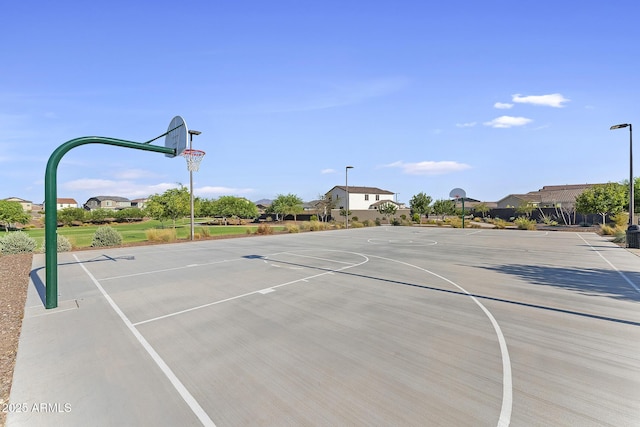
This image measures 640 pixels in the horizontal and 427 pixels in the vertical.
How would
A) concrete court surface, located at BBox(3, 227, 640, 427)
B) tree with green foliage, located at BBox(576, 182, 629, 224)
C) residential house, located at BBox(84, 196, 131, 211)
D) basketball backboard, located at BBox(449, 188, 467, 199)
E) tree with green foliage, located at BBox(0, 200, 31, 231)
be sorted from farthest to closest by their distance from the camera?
residential house, located at BBox(84, 196, 131, 211) < basketball backboard, located at BBox(449, 188, 467, 199) < tree with green foliage, located at BBox(0, 200, 31, 231) < tree with green foliage, located at BBox(576, 182, 629, 224) < concrete court surface, located at BBox(3, 227, 640, 427)

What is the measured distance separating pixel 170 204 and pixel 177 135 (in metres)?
30.0

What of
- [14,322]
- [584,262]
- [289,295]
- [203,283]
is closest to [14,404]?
[14,322]

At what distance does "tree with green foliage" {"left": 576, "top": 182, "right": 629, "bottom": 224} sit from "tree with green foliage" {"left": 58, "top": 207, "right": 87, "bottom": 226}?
3221 inches

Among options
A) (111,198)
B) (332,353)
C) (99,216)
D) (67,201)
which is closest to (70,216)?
(99,216)

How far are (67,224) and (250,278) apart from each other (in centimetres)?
6643

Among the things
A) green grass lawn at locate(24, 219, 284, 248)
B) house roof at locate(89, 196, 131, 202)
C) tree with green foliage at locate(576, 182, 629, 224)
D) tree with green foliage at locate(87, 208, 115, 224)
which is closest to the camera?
green grass lawn at locate(24, 219, 284, 248)

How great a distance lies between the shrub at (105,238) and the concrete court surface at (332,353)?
37.9 feet

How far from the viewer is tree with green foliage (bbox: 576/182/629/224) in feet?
107

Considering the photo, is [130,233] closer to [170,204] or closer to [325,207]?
[170,204]

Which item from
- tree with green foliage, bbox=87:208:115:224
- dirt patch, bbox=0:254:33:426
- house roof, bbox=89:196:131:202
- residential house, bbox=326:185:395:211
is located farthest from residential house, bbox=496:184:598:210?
house roof, bbox=89:196:131:202

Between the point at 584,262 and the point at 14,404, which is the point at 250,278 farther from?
the point at 584,262

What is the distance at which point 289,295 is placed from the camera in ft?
26.8

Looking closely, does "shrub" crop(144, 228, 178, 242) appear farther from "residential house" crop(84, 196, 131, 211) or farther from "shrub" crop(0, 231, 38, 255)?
"residential house" crop(84, 196, 131, 211)

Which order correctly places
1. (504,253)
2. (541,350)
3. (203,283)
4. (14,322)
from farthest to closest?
1. (504,253)
2. (203,283)
3. (14,322)
4. (541,350)
